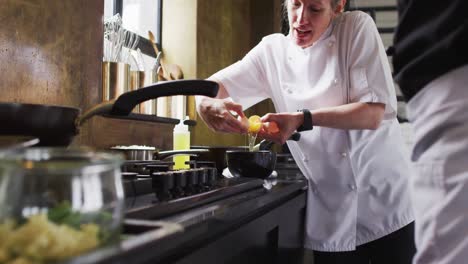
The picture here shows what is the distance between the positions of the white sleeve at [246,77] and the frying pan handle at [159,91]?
0.94 meters

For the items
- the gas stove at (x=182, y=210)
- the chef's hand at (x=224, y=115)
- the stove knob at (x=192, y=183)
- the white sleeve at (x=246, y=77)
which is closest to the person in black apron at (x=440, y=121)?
the gas stove at (x=182, y=210)

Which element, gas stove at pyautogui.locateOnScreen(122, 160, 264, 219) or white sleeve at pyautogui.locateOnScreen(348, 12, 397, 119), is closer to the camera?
gas stove at pyautogui.locateOnScreen(122, 160, 264, 219)

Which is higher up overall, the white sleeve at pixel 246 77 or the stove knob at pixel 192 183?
the white sleeve at pixel 246 77

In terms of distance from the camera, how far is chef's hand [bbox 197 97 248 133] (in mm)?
1765

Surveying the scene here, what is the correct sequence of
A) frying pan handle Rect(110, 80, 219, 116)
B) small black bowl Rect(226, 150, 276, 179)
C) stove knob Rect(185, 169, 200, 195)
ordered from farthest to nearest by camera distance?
1. small black bowl Rect(226, 150, 276, 179)
2. stove knob Rect(185, 169, 200, 195)
3. frying pan handle Rect(110, 80, 219, 116)

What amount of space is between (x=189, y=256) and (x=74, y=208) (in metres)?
0.41

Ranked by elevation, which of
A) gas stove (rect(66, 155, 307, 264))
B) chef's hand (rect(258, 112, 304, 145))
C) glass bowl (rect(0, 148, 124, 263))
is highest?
chef's hand (rect(258, 112, 304, 145))

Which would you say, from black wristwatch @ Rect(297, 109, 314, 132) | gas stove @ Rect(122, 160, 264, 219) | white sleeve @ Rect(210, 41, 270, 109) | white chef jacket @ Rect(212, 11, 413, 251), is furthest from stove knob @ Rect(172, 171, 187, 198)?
white sleeve @ Rect(210, 41, 270, 109)

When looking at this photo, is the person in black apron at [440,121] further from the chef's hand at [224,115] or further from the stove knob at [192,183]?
the chef's hand at [224,115]

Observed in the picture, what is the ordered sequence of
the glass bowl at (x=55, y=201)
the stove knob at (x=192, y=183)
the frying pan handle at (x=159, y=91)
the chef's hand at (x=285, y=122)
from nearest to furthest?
1. the glass bowl at (x=55, y=201)
2. the frying pan handle at (x=159, y=91)
3. the stove knob at (x=192, y=183)
4. the chef's hand at (x=285, y=122)

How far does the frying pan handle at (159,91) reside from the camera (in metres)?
1.08

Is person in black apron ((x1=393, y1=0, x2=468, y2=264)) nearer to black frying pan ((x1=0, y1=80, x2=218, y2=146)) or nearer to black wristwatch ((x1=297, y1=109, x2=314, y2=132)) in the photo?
black frying pan ((x1=0, y1=80, x2=218, y2=146))

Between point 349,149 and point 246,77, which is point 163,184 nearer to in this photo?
point 349,149

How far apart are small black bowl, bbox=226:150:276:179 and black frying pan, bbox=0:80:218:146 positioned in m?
0.75
